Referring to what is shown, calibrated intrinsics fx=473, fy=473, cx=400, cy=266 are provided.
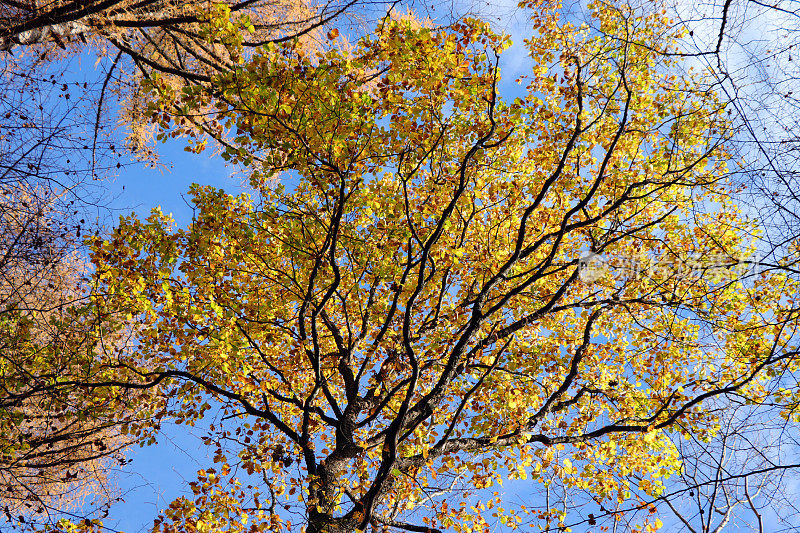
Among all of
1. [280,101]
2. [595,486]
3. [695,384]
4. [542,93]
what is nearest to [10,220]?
[280,101]

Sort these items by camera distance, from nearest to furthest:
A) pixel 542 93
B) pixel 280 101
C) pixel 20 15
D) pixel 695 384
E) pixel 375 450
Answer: pixel 280 101 < pixel 20 15 < pixel 695 384 < pixel 375 450 < pixel 542 93

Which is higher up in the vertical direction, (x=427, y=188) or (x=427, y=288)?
(x=427, y=188)

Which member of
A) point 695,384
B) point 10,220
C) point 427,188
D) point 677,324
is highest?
point 427,188

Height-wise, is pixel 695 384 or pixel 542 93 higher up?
pixel 542 93

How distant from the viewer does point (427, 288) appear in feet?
33.0

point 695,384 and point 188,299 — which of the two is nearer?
point 188,299

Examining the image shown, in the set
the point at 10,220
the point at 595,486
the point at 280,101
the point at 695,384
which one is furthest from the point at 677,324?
the point at 10,220

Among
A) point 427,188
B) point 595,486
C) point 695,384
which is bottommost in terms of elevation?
point 595,486

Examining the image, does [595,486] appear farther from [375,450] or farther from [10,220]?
[10,220]

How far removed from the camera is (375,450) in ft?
31.9

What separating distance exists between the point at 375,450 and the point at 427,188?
5497 mm

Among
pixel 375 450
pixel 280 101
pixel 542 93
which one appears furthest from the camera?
pixel 542 93

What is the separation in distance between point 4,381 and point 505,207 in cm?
987

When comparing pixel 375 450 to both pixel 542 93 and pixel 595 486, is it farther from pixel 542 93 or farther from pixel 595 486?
pixel 542 93
